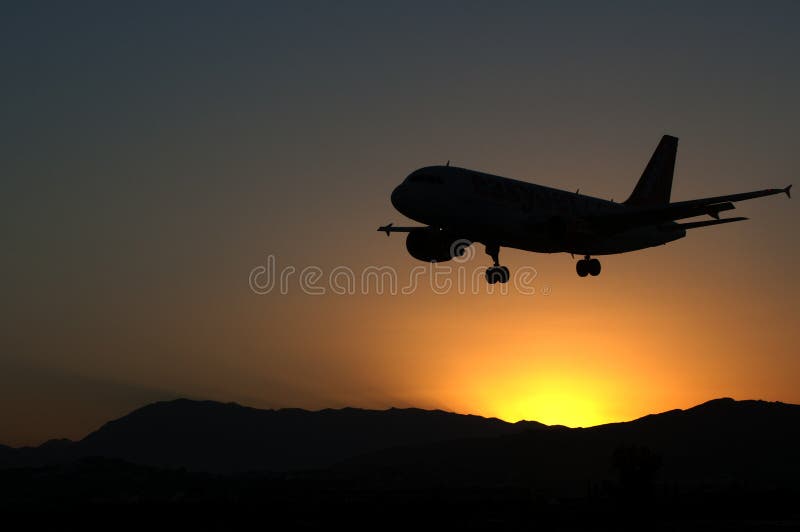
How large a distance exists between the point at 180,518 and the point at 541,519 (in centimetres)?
2660

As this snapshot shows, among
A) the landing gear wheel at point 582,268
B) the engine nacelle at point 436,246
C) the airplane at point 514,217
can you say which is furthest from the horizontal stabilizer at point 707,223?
the engine nacelle at point 436,246

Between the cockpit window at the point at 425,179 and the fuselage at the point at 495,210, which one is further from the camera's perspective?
the cockpit window at the point at 425,179

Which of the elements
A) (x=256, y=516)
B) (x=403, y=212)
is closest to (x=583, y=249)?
(x=403, y=212)

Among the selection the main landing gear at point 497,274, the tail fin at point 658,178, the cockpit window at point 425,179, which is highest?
the tail fin at point 658,178

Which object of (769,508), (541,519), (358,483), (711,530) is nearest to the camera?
(711,530)

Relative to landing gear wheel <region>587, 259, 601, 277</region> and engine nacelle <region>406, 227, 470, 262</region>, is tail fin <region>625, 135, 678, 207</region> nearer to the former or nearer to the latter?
landing gear wheel <region>587, 259, 601, 277</region>

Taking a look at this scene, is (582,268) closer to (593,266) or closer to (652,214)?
(593,266)

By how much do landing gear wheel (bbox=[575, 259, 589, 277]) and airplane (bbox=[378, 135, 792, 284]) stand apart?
0.07m

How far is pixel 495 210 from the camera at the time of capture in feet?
189

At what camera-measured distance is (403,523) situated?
6719 centimetres

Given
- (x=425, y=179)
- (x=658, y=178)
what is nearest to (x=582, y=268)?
(x=658, y=178)

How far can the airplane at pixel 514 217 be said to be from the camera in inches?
2212

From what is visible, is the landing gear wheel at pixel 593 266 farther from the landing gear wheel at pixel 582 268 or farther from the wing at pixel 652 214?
the wing at pixel 652 214

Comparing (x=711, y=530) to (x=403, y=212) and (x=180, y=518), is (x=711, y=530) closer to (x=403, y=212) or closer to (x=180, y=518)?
(x=403, y=212)
